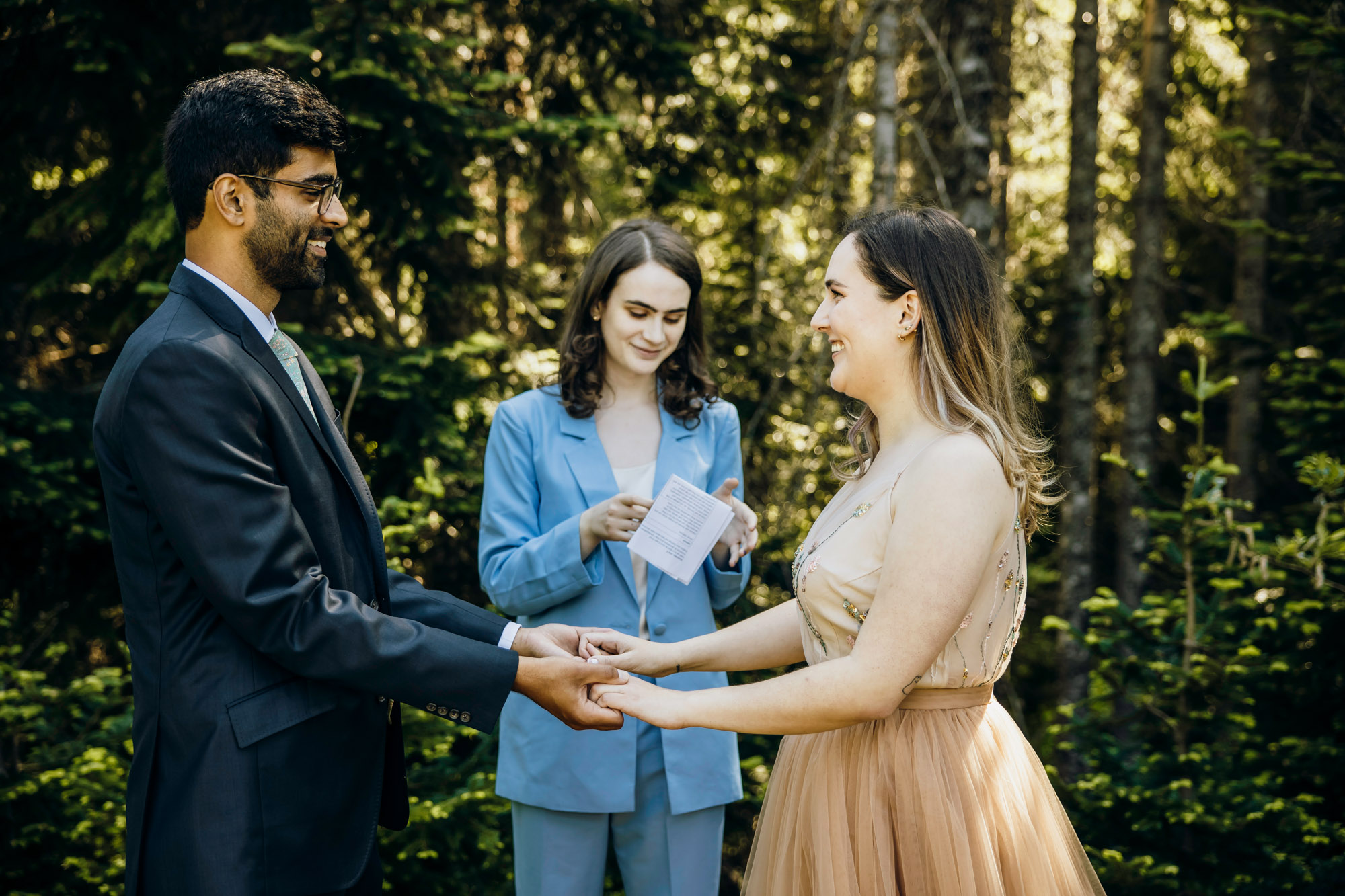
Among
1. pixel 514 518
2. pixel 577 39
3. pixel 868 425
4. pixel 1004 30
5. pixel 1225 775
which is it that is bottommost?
pixel 1225 775

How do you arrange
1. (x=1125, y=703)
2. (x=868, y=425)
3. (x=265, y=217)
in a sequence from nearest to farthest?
(x=265, y=217) → (x=868, y=425) → (x=1125, y=703)

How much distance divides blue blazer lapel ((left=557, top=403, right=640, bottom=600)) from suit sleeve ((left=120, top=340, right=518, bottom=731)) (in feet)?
2.96

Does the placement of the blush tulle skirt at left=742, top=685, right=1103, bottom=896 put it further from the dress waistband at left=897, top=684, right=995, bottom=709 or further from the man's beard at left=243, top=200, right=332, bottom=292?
the man's beard at left=243, top=200, right=332, bottom=292

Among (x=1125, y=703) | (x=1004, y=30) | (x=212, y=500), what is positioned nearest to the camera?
(x=212, y=500)

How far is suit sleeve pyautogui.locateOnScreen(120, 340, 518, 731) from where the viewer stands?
5.41 ft

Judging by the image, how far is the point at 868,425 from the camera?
87.6 inches

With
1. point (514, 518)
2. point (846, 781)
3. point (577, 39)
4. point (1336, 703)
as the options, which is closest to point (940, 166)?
point (577, 39)

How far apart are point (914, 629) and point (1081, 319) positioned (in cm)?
616

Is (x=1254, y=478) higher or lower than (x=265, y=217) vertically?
lower

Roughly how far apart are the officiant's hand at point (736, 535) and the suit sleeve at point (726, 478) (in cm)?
4

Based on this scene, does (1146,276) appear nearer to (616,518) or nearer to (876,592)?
(616,518)

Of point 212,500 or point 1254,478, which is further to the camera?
point 1254,478

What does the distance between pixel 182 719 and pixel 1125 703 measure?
7.51m

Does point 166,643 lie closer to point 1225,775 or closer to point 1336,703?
point 1225,775
